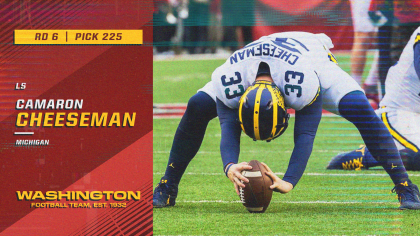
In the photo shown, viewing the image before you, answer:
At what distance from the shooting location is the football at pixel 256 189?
14.8ft

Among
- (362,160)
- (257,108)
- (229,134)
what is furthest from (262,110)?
(362,160)

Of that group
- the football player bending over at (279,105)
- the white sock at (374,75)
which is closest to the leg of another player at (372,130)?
the football player bending over at (279,105)

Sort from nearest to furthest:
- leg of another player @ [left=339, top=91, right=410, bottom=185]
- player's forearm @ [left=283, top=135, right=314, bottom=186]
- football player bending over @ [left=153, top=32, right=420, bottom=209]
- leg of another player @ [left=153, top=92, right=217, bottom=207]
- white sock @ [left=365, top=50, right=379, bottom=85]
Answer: football player bending over @ [left=153, top=32, right=420, bottom=209] < player's forearm @ [left=283, top=135, right=314, bottom=186] < leg of another player @ [left=339, top=91, right=410, bottom=185] < leg of another player @ [left=153, top=92, right=217, bottom=207] < white sock @ [left=365, top=50, right=379, bottom=85]

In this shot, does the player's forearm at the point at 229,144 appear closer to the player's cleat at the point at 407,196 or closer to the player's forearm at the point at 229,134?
the player's forearm at the point at 229,134

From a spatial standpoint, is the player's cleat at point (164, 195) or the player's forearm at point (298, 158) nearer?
the player's forearm at point (298, 158)

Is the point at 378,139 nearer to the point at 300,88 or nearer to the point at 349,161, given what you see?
the point at 300,88

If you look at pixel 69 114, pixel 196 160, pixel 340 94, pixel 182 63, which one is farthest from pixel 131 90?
pixel 182 63

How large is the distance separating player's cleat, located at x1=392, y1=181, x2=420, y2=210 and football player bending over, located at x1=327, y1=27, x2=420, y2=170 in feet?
4.90

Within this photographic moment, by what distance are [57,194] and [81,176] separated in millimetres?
273

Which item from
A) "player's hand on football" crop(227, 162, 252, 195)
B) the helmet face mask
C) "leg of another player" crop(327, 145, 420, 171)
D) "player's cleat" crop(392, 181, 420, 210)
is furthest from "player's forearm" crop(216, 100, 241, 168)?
"leg of another player" crop(327, 145, 420, 171)

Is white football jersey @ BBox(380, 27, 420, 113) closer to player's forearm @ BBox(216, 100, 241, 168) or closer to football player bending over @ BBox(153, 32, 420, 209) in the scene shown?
football player bending over @ BBox(153, 32, 420, 209)

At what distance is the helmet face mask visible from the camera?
13.9 ft

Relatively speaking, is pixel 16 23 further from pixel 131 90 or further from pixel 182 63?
pixel 182 63

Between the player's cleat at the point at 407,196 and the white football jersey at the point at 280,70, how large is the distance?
39.5 inches
